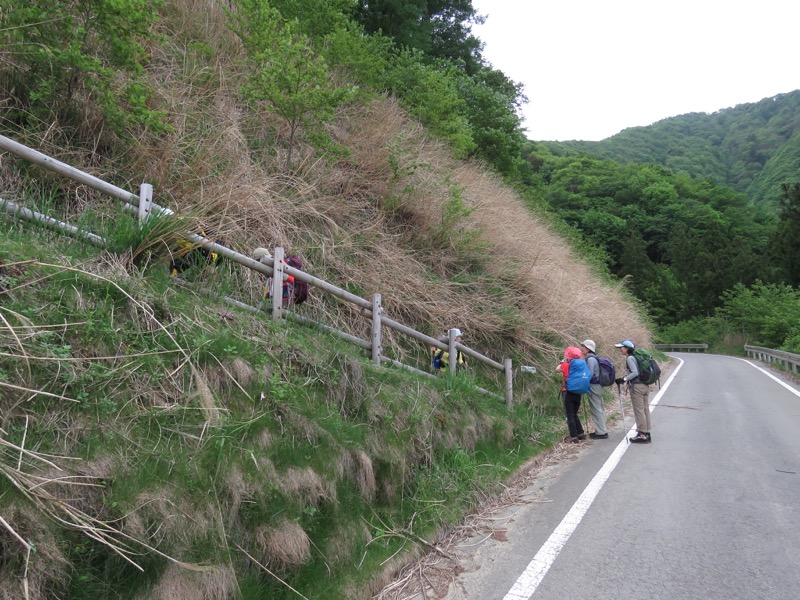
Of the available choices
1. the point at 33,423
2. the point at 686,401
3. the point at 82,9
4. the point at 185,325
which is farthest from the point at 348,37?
the point at 686,401

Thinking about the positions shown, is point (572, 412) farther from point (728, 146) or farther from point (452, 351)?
point (728, 146)

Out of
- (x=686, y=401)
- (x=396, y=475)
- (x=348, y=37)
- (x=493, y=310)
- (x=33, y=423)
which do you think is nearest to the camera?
(x=33, y=423)

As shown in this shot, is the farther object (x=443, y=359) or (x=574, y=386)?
(x=574, y=386)

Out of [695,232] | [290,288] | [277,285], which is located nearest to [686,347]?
[695,232]

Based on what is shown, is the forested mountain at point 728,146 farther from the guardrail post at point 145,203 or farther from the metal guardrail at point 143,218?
the guardrail post at point 145,203

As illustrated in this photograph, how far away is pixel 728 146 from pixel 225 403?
114381 mm

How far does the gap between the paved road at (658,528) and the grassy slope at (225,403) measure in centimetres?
69

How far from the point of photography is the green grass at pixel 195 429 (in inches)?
108

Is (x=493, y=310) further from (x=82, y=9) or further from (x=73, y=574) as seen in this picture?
(x=73, y=574)

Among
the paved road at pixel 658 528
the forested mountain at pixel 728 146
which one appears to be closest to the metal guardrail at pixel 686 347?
the forested mountain at pixel 728 146

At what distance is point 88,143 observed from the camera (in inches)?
248

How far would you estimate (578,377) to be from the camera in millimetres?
8125

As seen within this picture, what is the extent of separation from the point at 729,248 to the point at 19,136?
5811 cm

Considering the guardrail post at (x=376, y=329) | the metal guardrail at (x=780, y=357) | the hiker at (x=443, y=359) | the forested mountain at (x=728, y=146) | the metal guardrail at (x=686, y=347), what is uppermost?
the forested mountain at (x=728, y=146)
